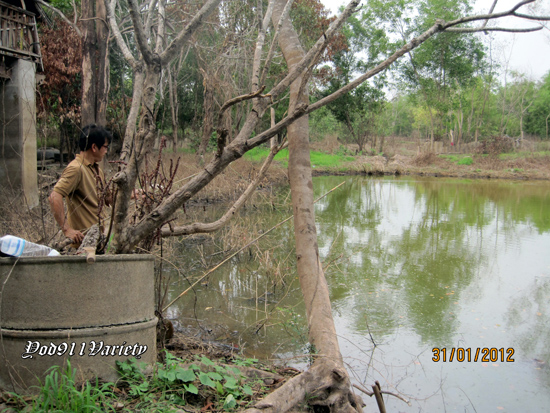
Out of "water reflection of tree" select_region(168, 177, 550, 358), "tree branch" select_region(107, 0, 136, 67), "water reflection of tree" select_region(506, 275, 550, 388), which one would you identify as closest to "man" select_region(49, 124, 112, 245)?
"tree branch" select_region(107, 0, 136, 67)

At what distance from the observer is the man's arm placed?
8.66ft

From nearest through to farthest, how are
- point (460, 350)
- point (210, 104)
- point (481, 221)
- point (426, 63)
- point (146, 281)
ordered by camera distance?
point (146, 281)
point (460, 350)
point (481, 221)
point (210, 104)
point (426, 63)

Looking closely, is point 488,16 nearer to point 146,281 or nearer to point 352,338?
point 146,281

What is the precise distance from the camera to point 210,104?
1527 cm

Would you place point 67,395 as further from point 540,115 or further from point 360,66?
point 540,115

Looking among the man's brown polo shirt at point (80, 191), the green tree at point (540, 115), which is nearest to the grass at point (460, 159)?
the green tree at point (540, 115)

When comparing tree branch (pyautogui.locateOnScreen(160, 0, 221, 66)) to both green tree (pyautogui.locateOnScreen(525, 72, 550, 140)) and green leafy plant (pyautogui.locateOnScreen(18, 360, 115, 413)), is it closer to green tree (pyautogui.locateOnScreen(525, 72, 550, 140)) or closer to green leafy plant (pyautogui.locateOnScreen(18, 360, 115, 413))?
green leafy plant (pyautogui.locateOnScreen(18, 360, 115, 413))

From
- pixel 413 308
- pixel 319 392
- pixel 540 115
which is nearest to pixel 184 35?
pixel 319 392

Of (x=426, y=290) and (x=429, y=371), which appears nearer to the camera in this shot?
(x=429, y=371)

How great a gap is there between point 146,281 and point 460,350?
331 centimetres

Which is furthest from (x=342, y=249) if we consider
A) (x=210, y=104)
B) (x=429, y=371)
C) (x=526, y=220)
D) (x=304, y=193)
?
(x=210, y=104)

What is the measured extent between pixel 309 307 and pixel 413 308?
2.60m

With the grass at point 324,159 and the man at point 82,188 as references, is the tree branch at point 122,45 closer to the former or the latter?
the man at point 82,188
